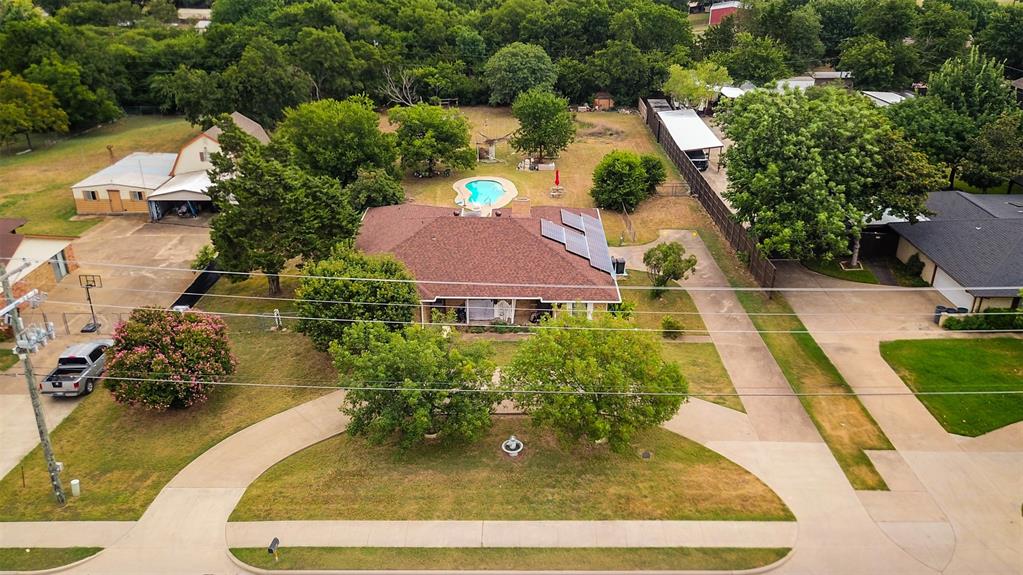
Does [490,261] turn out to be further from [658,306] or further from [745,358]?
[745,358]

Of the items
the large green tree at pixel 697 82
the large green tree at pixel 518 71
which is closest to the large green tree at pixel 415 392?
the large green tree at pixel 697 82

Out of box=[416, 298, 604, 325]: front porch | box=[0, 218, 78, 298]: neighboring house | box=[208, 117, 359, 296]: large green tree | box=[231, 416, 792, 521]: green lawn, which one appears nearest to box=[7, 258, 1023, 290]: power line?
box=[0, 218, 78, 298]: neighboring house

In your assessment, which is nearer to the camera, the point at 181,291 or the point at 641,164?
the point at 181,291

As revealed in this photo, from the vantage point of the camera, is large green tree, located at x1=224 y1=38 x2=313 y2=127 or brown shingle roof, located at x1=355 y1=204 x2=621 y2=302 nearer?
brown shingle roof, located at x1=355 y1=204 x2=621 y2=302

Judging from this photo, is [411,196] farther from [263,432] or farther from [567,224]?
[263,432]

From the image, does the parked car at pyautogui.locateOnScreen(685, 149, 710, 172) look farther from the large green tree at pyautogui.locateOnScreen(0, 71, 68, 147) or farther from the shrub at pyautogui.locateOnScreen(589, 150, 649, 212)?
the large green tree at pyautogui.locateOnScreen(0, 71, 68, 147)

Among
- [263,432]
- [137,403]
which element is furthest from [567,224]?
[137,403]

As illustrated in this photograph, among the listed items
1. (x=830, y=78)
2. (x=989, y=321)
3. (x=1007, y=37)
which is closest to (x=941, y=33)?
(x=1007, y=37)
